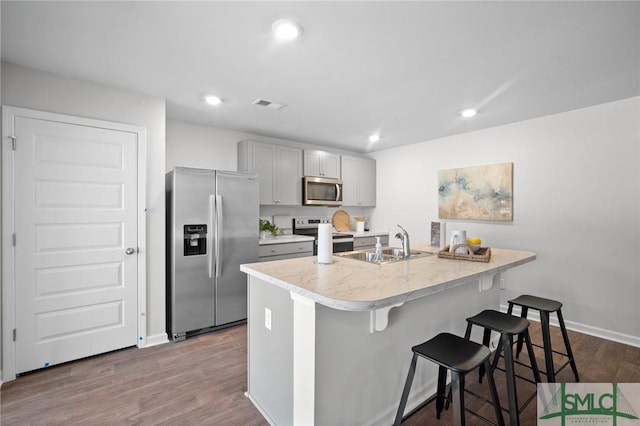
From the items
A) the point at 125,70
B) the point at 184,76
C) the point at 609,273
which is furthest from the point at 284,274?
the point at 609,273

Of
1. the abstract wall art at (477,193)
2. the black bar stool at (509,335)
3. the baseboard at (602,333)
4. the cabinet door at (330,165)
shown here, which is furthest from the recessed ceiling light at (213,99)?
the baseboard at (602,333)

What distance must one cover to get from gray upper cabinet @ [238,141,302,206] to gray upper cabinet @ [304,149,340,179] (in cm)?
15

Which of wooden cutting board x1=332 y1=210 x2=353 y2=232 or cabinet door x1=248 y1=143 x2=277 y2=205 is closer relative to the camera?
cabinet door x1=248 y1=143 x2=277 y2=205

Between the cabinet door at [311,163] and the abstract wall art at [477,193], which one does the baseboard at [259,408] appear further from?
the abstract wall art at [477,193]

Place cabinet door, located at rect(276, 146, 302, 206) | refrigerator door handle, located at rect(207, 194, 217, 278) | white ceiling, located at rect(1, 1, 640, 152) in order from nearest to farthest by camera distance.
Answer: white ceiling, located at rect(1, 1, 640, 152) < refrigerator door handle, located at rect(207, 194, 217, 278) < cabinet door, located at rect(276, 146, 302, 206)

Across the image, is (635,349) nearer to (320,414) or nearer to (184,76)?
(320,414)

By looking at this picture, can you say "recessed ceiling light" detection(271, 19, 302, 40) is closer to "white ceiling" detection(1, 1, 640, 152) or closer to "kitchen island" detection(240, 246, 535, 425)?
"white ceiling" detection(1, 1, 640, 152)

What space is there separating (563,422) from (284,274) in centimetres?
195

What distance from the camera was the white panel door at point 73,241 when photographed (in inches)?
92.6

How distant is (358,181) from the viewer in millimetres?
5242

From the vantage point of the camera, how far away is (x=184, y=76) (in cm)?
248

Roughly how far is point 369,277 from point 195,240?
216 centimetres

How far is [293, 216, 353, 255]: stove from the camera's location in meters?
4.48

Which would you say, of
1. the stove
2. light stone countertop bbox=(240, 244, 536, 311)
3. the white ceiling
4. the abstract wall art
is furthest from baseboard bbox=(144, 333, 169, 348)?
the abstract wall art
